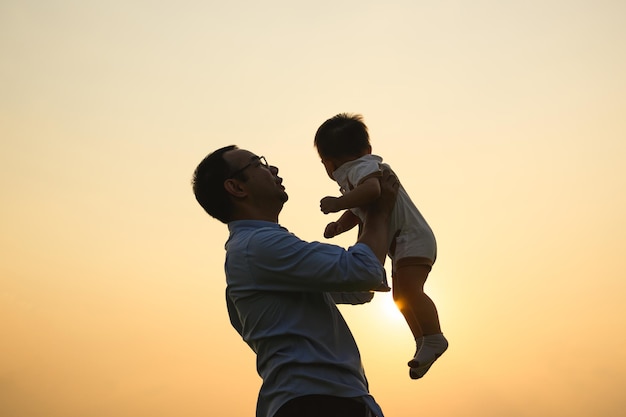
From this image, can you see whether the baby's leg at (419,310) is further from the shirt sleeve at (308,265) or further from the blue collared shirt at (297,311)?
the shirt sleeve at (308,265)

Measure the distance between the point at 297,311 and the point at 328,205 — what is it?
89 centimetres

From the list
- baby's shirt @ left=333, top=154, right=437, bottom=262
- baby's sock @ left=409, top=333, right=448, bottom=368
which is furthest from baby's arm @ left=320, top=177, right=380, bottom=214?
baby's sock @ left=409, top=333, right=448, bottom=368

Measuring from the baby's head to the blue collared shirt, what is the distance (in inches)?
47.4

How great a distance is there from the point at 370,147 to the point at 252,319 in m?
1.68

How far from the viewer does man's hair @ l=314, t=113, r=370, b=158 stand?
4.26 meters

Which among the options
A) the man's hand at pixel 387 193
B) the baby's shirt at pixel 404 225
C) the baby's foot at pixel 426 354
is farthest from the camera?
the baby's shirt at pixel 404 225

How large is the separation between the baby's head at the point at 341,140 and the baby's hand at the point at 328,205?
0.51 m

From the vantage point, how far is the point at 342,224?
4363 mm

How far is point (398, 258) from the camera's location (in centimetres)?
403

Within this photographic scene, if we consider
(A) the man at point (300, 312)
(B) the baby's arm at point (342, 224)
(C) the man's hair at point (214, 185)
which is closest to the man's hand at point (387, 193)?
(A) the man at point (300, 312)

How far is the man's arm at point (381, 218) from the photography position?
10.6ft

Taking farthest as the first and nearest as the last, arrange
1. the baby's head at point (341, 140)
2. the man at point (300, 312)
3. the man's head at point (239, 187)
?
the baby's head at point (341, 140), the man's head at point (239, 187), the man at point (300, 312)

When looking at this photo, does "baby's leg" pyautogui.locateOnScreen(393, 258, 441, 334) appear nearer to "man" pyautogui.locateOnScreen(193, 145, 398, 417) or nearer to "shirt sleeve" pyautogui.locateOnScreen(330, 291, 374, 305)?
"shirt sleeve" pyautogui.locateOnScreen(330, 291, 374, 305)

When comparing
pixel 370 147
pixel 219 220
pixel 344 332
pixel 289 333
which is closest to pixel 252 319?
pixel 289 333
